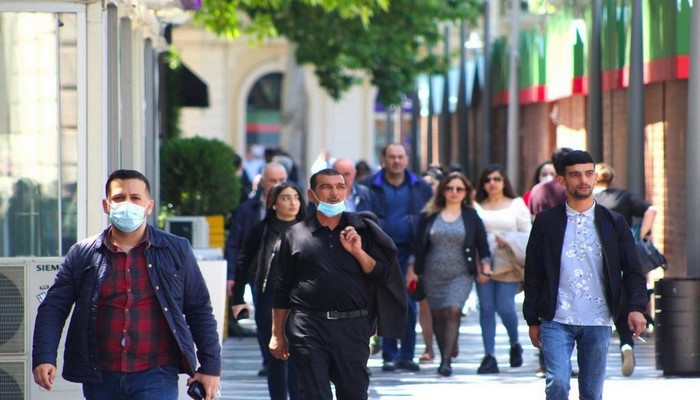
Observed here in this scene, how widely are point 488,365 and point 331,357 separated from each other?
524cm

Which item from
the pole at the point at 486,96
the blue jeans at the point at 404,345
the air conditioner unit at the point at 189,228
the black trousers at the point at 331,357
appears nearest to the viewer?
the black trousers at the point at 331,357

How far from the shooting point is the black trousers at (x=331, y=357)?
336 inches

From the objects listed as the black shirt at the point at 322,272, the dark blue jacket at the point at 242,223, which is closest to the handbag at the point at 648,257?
the dark blue jacket at the point at 242,223

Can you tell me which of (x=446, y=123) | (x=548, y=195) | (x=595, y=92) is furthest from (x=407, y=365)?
(x=446, y=123)

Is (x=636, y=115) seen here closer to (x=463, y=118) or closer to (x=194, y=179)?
(x=194, y=179)

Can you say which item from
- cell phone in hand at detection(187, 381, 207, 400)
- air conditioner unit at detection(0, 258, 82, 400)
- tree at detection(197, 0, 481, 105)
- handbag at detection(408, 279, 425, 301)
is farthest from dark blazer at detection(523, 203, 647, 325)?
tree at detection(197, 0, 481, 105)

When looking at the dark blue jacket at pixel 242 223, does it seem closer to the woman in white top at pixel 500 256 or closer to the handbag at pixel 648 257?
the woman in white top at pixel 500 256

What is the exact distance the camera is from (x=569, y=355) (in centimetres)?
874

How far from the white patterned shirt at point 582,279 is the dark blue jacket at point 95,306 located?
92.7 inches

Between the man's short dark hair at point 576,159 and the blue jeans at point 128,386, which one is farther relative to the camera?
the man's short dark hair at point 576,159

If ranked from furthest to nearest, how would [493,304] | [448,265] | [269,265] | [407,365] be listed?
[407,365] < [493,304] < [448,265] < [269,265]

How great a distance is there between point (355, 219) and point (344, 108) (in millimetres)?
49910

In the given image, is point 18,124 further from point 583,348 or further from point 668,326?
point 668,326

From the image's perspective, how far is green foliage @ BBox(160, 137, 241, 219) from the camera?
1848 centimetres
